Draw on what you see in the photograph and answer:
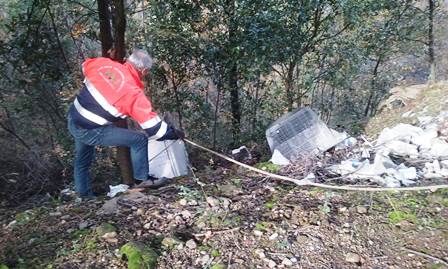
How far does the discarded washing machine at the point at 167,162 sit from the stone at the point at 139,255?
7.26 feet

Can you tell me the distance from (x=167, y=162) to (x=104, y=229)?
6.80 feet

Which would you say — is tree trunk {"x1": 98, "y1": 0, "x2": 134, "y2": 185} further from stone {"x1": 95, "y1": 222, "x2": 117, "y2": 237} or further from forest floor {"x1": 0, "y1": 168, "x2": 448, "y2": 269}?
stone {"x1": 95, "y1": 222, "x2": 117, "y2": 237}

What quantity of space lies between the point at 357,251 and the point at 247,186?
43.7 inches

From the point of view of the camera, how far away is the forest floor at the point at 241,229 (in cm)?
247

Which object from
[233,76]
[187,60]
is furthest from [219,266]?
[233,76]

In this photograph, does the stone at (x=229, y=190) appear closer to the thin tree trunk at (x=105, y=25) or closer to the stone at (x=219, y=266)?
the stone at (x=219, y=266)

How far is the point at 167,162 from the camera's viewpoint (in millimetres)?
4742

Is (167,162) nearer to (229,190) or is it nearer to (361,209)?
(229,190)

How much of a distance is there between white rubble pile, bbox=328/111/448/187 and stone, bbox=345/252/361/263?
98 cm

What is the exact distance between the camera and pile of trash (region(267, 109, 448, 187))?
3424 mm

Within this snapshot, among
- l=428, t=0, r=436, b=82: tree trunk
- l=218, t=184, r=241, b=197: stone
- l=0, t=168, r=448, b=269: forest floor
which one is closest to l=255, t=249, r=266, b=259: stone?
l=0, t=168, r=448, b=269: forest floor

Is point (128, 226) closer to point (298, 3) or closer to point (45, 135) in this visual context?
point (298, 3)

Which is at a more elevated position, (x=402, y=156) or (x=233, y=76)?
(x=233, y=76)

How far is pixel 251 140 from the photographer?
7.49m
